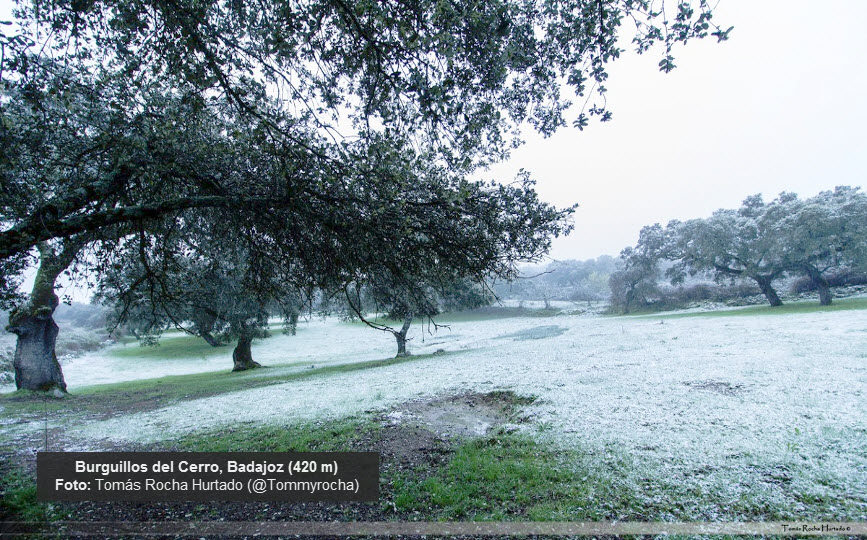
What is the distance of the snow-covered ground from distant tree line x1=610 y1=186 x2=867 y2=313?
60.2 ft

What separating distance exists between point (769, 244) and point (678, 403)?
38710 millimetres

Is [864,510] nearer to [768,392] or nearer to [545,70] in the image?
[768,392]

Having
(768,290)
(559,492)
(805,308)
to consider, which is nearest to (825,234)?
(805,308)

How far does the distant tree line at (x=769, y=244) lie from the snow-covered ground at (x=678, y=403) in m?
18.4

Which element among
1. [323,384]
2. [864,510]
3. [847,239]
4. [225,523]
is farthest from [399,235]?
[847,239]

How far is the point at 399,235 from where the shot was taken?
5980 millimetres

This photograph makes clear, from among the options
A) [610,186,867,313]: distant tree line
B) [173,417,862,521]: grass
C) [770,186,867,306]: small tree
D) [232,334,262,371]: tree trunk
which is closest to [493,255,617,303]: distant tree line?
[610,186,867,313]: distant tree line

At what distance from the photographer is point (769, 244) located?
3756 centimetres

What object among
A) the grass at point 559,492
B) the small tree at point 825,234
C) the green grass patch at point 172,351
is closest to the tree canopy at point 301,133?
the grass at point 559,492

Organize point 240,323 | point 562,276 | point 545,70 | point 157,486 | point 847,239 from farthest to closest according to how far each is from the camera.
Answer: point 562,276 → point 847,239 → point 240,323 → point 545,70 → point 157,486

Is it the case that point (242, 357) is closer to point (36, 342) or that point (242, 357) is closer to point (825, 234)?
point (36, 342)

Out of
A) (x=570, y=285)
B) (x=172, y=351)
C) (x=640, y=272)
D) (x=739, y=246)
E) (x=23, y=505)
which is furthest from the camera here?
(x=570, y=285)

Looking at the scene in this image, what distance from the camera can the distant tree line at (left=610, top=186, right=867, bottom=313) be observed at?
34.6 m

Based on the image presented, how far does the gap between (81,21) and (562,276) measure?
92168 millimetres
